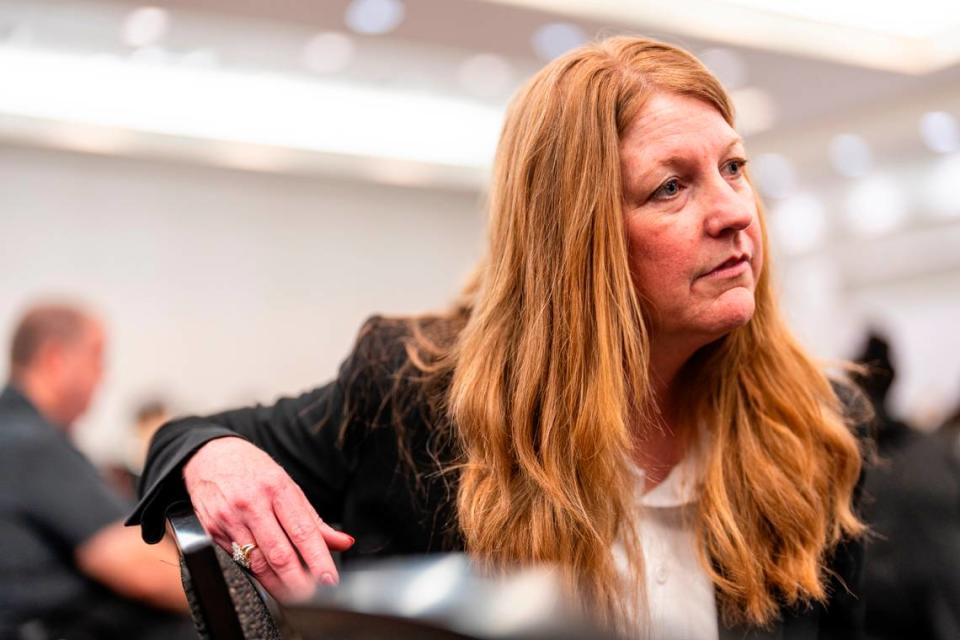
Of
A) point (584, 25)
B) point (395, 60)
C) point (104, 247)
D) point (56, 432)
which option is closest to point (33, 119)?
point (104, 247)

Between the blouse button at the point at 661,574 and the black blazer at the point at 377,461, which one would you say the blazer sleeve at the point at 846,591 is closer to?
the black blazer at the point at 377,461

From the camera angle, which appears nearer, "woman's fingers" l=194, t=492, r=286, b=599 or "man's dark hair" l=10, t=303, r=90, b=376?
"woman's fingers" l=194, t=492, r=286, b=599

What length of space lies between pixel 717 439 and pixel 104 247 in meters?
10.3

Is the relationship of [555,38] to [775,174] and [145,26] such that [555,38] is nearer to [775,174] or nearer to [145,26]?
[145,26]

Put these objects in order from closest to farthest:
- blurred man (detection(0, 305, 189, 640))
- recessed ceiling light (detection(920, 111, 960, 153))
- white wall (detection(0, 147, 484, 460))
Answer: blurred man (detection(0, 305, 189, 640)) → recessed ceiling light (detection(920, 111, 960, 153)) → white wall (detection(0, 147, 484, 460))

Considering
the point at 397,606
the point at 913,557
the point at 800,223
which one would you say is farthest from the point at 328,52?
the point at 397,606

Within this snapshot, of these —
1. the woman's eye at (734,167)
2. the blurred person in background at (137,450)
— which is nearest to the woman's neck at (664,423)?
the woman's eye at (734,167)

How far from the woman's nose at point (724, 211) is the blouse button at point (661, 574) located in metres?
0.48

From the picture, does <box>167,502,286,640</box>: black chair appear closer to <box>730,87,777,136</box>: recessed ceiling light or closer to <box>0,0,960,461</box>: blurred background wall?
<box>0,0,960,461</box>: blurred background wall

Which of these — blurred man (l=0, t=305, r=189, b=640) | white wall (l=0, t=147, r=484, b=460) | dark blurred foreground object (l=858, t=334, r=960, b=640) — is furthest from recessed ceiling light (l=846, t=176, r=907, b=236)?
blurred man (l=0, t=305, r=189, b=640)

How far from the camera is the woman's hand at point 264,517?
1137mm

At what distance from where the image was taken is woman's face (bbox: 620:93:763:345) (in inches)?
59.4

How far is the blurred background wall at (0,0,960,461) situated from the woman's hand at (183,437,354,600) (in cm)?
616

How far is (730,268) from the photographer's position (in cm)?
151
